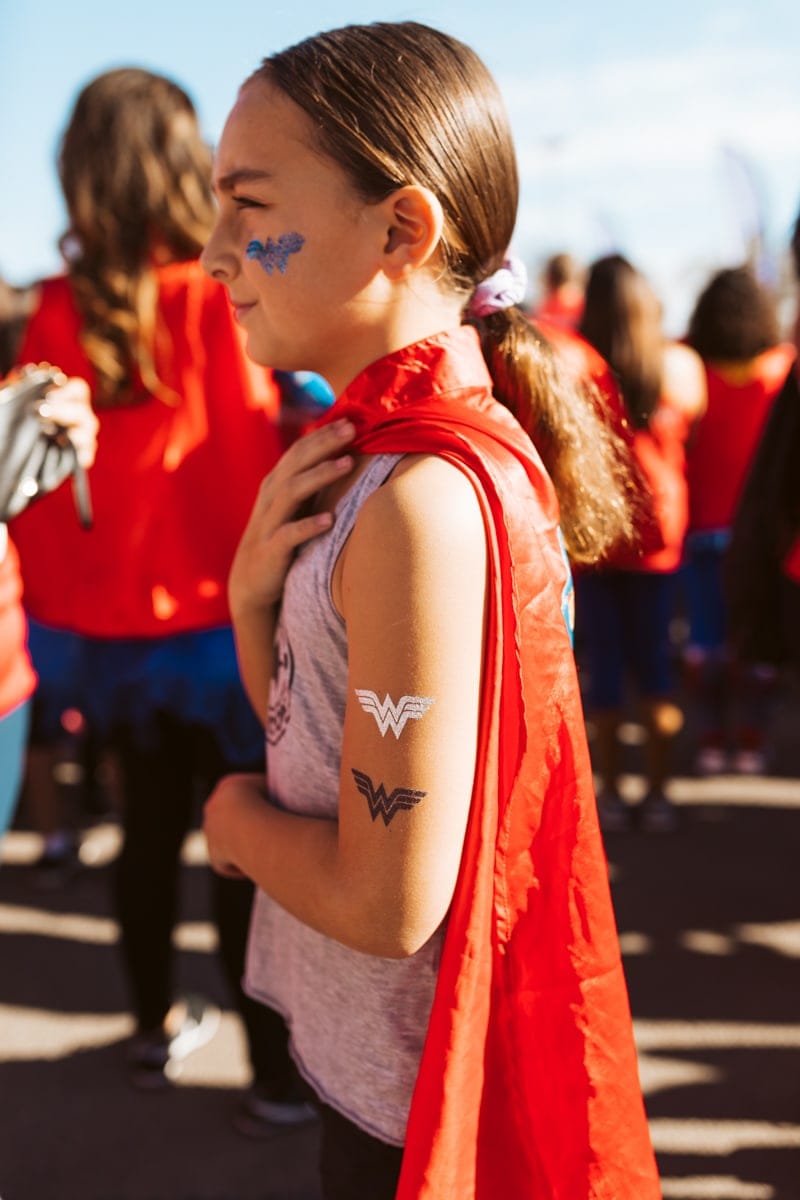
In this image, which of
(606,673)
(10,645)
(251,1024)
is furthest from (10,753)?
(606,673)

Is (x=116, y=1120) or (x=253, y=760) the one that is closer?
(x=253, y=760)

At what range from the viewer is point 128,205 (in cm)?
213

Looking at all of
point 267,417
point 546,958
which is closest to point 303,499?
point 546,958

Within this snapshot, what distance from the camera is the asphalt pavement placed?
89.7 inches

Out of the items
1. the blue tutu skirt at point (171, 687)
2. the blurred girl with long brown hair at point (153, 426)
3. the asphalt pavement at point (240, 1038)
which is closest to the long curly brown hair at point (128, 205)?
the blurred girl with long brown hair at point (153, 426)

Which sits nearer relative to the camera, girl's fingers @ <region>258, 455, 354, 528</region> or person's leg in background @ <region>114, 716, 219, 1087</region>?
girl's fingers @ <region>258, 455, 354, 528</region>

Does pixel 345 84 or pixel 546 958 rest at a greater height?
pixel 345 84

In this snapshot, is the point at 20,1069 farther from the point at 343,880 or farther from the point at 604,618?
the point at 604,618

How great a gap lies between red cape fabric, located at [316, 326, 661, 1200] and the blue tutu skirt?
3.97 ft

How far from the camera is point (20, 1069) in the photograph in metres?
2.67

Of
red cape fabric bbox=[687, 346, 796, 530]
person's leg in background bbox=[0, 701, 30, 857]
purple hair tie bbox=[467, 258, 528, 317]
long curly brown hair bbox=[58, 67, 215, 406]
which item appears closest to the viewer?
purple hair tie bbox=[467, 258, 528, 317]

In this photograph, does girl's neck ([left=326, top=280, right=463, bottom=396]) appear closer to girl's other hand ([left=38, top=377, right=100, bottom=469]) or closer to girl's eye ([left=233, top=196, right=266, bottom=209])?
girl's eye ([left=233, top=196, right=266, bottom=209])

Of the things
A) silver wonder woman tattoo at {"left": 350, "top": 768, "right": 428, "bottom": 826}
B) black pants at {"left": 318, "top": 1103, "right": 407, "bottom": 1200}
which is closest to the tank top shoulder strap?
silver wonder woman tattoo at {"left": 350, "top": 768, "right": 428, "bottom": 826}

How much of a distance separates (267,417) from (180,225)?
0.41 m
